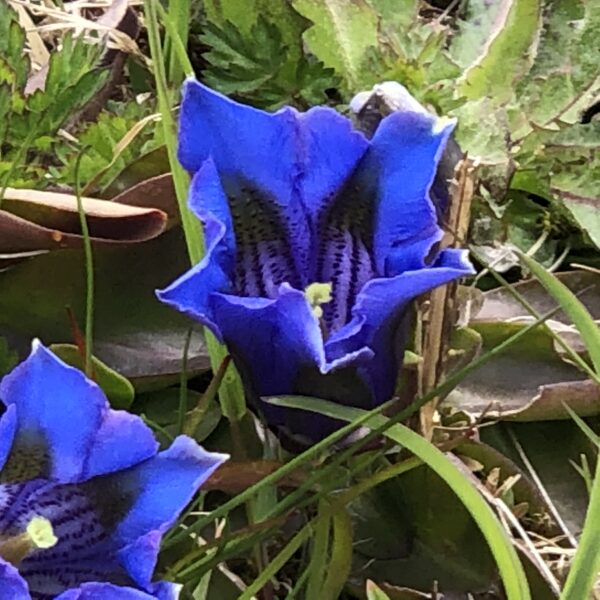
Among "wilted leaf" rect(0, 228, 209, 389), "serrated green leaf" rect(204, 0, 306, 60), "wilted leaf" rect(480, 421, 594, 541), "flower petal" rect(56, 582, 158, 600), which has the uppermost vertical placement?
"serrated green leaf" rect(204, 0, 306, 60)

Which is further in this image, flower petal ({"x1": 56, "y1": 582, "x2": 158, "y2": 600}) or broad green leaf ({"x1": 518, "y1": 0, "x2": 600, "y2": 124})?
broad green leaf ({"x1": 518, "y1": 0, "x2": 600, "y2": 124})

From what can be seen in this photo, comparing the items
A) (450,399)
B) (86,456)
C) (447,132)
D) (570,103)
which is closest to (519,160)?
(570,103)

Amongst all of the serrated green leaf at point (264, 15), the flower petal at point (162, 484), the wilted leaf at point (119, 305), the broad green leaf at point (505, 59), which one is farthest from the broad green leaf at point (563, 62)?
the flower petal at point (162, 484)

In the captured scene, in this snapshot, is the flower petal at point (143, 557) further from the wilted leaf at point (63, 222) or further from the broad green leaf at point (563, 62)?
the broad green leaf at point (563, 62)

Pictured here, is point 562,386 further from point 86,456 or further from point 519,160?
point 86,456

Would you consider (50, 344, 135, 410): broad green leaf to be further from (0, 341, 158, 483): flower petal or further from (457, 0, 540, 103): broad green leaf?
(457, 0, 540, 103): broad green leaf

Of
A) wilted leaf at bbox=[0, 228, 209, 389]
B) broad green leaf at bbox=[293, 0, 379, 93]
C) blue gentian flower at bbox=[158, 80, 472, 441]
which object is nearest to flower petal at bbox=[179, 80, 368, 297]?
blue gentian flower at bbox=[158, 80, 472, 441]

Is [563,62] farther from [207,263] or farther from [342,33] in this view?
[207,263]

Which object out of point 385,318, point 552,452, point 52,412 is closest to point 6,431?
point 52,412
